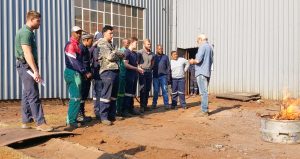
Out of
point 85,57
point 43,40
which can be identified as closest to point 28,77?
point 85,57

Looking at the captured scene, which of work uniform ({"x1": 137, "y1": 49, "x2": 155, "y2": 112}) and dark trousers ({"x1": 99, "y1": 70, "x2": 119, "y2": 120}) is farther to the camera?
work uniform ({"x1": 137, "y1": 49, "x2": 155, "y2": 112})

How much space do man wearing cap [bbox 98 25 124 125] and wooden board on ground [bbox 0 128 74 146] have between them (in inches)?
54.6

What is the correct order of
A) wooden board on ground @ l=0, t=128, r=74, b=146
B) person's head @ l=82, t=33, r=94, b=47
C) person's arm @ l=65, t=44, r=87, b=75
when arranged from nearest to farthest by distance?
wooden board on ground @ l=0, t=128, r=74, b=146
person's arm @ l=65, t=44, r=87, b=75
person's head @ l=82, t=33, r=94, b=47

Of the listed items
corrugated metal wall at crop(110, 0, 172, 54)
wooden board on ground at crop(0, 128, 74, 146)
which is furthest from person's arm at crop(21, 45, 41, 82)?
corrugated metal wall at crop(110, 0, 172, 54)

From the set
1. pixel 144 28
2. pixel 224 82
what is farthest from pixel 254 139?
pixel 144 28

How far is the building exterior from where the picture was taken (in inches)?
479

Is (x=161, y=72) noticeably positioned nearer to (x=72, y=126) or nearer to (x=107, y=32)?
(x=107, y=32)

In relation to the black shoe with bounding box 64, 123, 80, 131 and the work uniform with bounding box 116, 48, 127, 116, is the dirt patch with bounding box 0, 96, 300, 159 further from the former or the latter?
the work uniform with bounding box 116, 48, 127, 116

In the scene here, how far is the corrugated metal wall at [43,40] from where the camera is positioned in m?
11.5

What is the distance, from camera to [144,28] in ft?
54.0

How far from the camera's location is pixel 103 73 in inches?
323

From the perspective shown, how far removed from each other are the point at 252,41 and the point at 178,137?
866 cm

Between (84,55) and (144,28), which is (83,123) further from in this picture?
(144,28)

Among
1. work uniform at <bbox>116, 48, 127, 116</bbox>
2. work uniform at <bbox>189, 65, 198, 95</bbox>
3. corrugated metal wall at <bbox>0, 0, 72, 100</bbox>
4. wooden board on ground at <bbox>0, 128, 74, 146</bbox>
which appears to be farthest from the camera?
work uniform at <bbox>189, 65, 198, 95</bbox>
